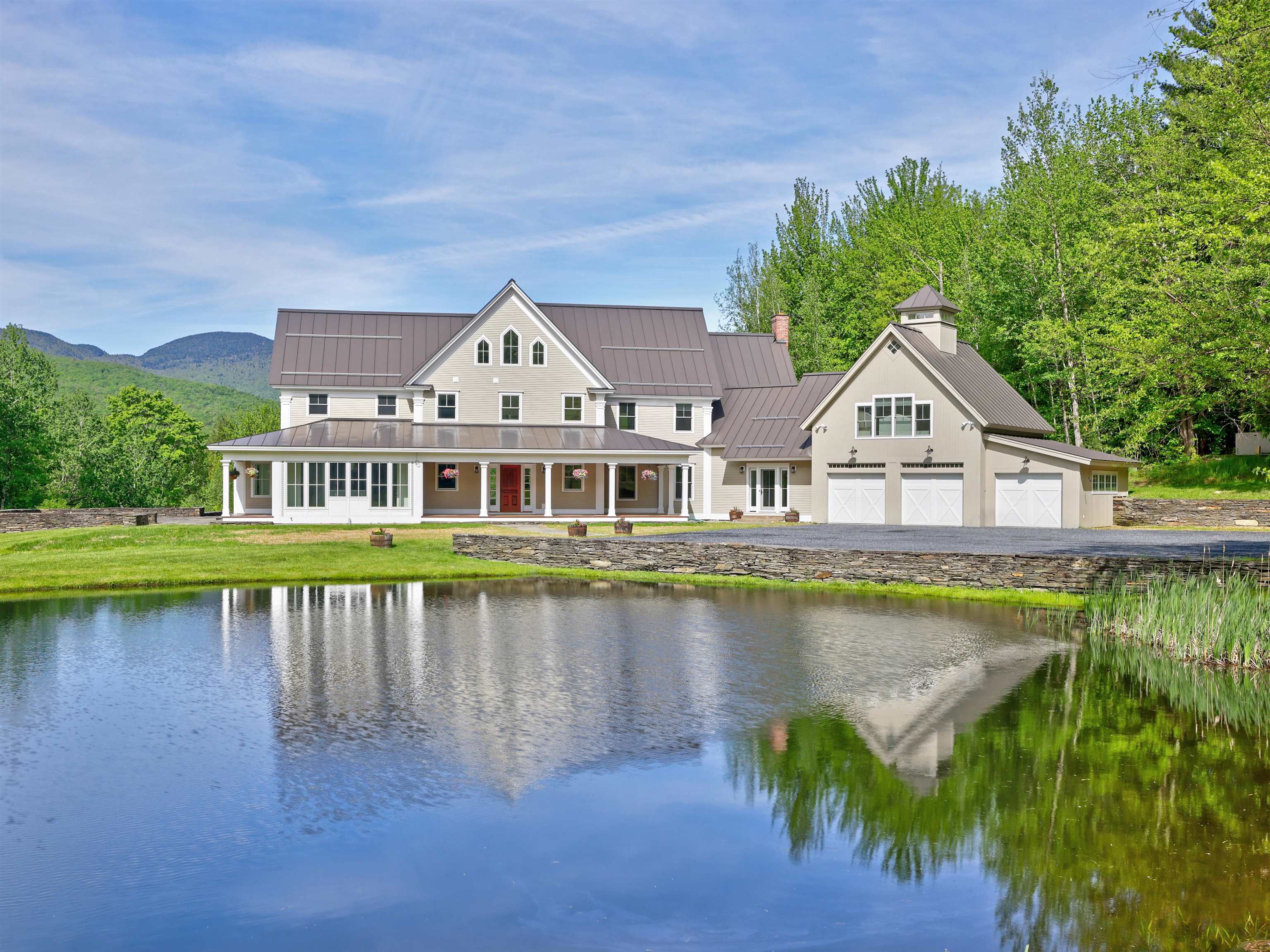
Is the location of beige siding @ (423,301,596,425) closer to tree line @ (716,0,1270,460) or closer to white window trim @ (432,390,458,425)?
white window trim @ (432,390,458,425)

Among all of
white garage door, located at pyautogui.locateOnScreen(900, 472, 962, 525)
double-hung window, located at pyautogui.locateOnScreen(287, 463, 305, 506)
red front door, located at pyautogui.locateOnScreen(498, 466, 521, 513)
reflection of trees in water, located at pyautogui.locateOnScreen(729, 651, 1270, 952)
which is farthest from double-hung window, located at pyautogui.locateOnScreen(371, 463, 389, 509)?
reflection of trees in water, located at pyautogui.locateOnScreen(729, 651, 1270, 952)

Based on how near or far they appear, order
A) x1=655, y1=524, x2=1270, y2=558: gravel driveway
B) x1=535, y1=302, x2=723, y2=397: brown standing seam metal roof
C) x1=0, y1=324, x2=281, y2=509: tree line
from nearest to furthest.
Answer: x1=655, y1=524, x2=1270, y2=558: gravel driveway < x1=535, y1=302, x2=723, y2=397: brown standing seam metal roof < x1=0, y1=324, x2=281, y2=509: tree line

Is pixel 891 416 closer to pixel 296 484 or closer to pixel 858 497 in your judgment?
pixel 858 497

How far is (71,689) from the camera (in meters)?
12.9

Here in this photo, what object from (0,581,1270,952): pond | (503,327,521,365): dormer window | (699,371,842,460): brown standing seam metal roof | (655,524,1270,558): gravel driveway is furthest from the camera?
(503,327,521,365): dormer window

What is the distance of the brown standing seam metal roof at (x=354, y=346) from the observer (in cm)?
4522

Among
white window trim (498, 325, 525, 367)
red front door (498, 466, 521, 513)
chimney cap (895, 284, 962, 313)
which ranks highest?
chimney cap (895, 284, 962, 313)

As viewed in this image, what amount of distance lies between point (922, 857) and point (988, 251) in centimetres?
5065

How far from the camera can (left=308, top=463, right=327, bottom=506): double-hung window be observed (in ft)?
135

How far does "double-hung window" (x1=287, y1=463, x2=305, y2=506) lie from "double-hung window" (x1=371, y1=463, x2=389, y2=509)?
2686 mm

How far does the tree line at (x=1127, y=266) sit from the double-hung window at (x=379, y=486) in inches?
1102

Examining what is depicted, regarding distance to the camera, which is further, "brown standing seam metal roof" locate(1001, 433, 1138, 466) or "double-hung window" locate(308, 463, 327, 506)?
"double-hung window" locate(308, 463, 327, 506)

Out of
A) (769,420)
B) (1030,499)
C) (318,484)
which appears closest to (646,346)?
(769,420)

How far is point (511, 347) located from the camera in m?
44.9
